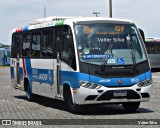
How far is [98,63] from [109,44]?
764mm

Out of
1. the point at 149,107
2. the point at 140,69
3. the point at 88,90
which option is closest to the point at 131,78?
the point at 140,69

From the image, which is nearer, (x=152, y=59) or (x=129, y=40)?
(x=129, y=40)

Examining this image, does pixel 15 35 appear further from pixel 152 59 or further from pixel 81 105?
pixel 152 59

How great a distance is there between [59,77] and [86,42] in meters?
1.70

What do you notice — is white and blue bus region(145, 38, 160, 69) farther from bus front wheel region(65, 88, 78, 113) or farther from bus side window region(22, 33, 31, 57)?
bus front wheel region(65, 88, 78, 113)

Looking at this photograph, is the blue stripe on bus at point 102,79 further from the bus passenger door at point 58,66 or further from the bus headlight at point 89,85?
the bus passenger door at point 58,66

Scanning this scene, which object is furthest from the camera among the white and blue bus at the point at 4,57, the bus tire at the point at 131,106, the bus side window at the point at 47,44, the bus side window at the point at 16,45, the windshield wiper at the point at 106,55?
the white and blue bus at the point at 4,57

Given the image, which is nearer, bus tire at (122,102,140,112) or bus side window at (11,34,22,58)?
bus tire at (122,102,140,112)

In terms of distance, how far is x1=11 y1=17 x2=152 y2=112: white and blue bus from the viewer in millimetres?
13242

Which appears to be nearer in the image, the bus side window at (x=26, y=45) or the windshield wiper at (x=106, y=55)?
the windshield wiper at (x=106, y=55)

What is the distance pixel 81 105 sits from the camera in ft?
45.1

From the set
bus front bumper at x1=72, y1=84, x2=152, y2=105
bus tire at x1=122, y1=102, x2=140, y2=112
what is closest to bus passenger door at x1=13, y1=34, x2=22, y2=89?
bus tire at x1=122, y1=102, x2=140, y2=112

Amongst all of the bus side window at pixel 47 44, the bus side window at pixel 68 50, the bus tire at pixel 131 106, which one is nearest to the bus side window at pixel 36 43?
the bus side window at pixel 47 44

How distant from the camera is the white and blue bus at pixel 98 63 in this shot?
43.4ft
